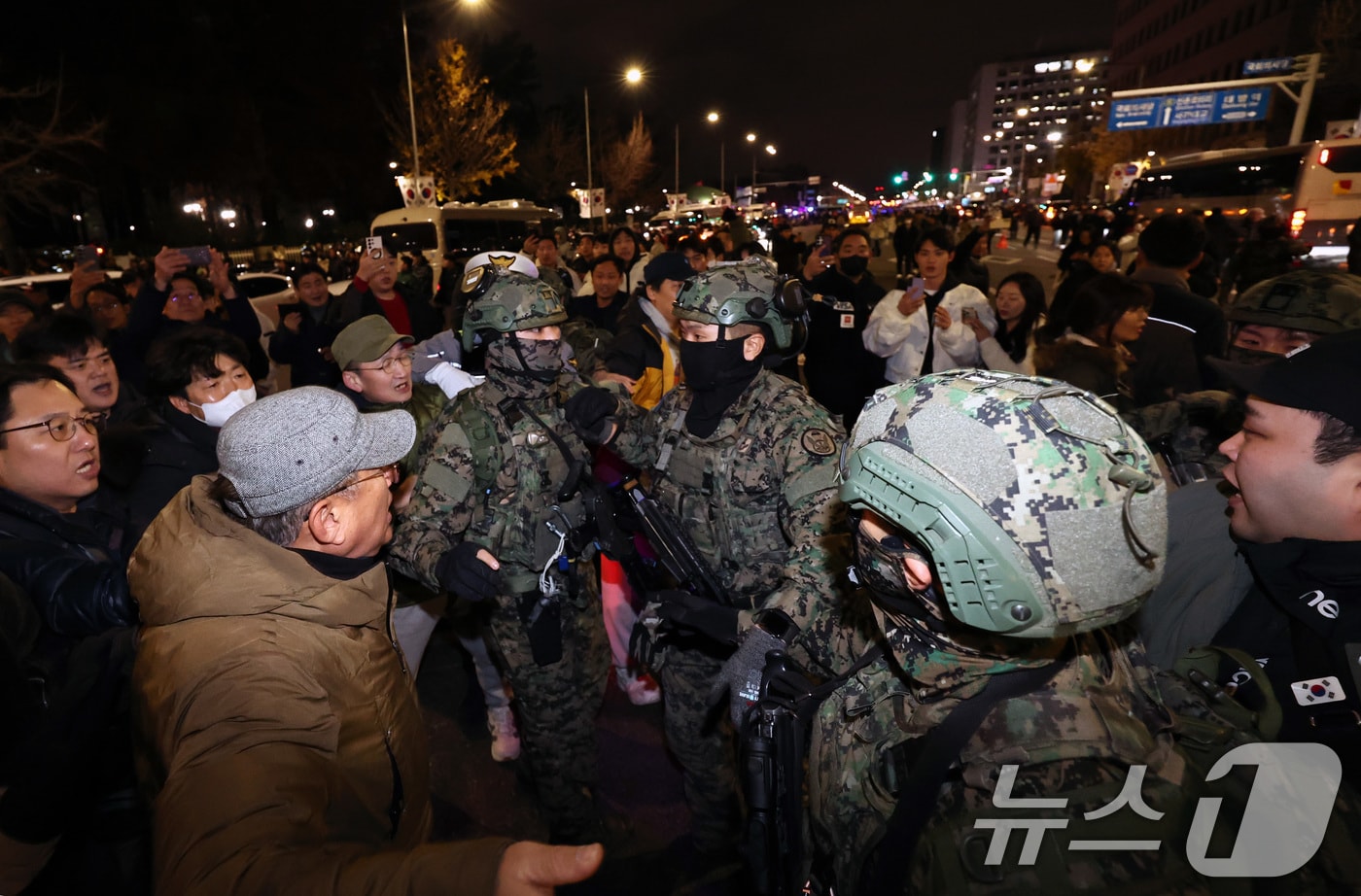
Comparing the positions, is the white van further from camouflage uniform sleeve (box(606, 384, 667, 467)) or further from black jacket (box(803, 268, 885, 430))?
camouflage uniform sleeve (box(606, 384, 667, 467))

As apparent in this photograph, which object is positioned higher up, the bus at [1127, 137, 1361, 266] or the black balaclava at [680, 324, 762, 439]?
the bus at [1127, 137, 1361, 266]

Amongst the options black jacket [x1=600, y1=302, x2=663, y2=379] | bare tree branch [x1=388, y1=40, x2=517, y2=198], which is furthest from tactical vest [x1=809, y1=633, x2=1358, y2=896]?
bare tree branch [x1=388, y1=40, x2=517, y2=198]

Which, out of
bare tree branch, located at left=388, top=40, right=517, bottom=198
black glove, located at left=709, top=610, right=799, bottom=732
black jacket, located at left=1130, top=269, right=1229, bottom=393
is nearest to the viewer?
black glove, located at left=709, top=610, right=799, bottom=732

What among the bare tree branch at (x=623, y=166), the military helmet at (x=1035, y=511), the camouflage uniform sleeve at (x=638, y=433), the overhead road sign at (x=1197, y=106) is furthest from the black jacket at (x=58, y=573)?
the bare tree branch at (x=623, y=166)

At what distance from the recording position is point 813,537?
2355mm

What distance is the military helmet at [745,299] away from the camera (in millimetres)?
2783

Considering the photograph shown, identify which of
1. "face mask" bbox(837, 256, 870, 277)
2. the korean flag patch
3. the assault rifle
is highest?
"face mask" bbox(837, 256, 870, 277)

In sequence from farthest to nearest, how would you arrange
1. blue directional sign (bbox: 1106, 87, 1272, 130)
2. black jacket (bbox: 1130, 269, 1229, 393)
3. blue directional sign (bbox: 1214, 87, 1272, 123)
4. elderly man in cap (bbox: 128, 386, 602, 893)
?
blue directional sign (bbox: 1106, 87, 1272, 130)
blue directional sign (bbox: 1214, 87, 1272, 123)
black jacket (bbox: 1130, 269, 1229, 393)
elderly man in cap (bbox: 128, 386, 602, 893)

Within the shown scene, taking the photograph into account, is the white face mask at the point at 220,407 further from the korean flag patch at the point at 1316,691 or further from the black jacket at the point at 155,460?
the korean flag patch at the point at 1316,691

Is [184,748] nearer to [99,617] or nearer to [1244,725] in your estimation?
[99,617]

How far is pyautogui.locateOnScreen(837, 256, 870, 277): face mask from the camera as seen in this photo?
22.3ft

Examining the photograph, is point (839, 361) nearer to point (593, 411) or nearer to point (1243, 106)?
point (593, 411)

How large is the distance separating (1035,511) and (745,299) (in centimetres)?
177

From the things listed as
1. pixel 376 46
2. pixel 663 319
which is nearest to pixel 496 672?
pixel 663 319
